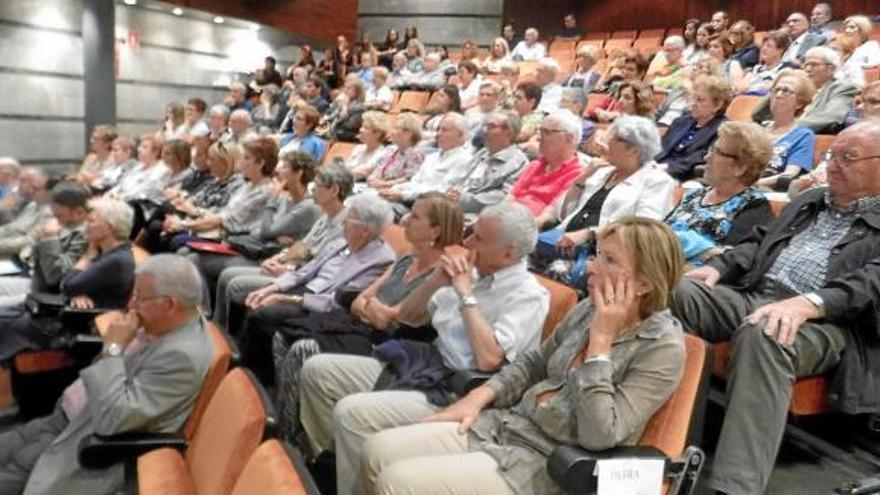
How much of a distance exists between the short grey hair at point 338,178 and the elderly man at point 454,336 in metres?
1.12

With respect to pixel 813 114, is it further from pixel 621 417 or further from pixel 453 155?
pixel 621 417

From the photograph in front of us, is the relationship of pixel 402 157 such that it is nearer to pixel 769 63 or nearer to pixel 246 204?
pixel 246 204

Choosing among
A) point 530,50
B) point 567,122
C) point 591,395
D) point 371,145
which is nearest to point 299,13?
point 530,50

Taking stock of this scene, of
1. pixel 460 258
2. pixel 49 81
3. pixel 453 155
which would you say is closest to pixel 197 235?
pixel 453 155

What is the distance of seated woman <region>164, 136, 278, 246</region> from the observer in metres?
3.92

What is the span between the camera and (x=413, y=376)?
205cm

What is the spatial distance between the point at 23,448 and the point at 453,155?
2835 mm

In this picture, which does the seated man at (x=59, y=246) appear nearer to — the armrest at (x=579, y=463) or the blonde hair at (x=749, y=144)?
the armrest at (x=579, y=463)

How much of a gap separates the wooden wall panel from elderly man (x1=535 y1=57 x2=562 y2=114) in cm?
448

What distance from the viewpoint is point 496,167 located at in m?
3.90

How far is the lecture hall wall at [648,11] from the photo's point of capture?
8828mm

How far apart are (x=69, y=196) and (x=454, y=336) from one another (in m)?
1.94

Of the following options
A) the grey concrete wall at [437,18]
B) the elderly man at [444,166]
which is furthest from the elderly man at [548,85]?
the grey concrete wall at [437,18]

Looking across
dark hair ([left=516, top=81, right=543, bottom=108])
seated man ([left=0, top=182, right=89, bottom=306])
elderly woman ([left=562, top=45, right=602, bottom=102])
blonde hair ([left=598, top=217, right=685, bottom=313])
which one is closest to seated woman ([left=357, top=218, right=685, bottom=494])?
blonde hair ([left=598, top=217, right=685, bottom=313])
